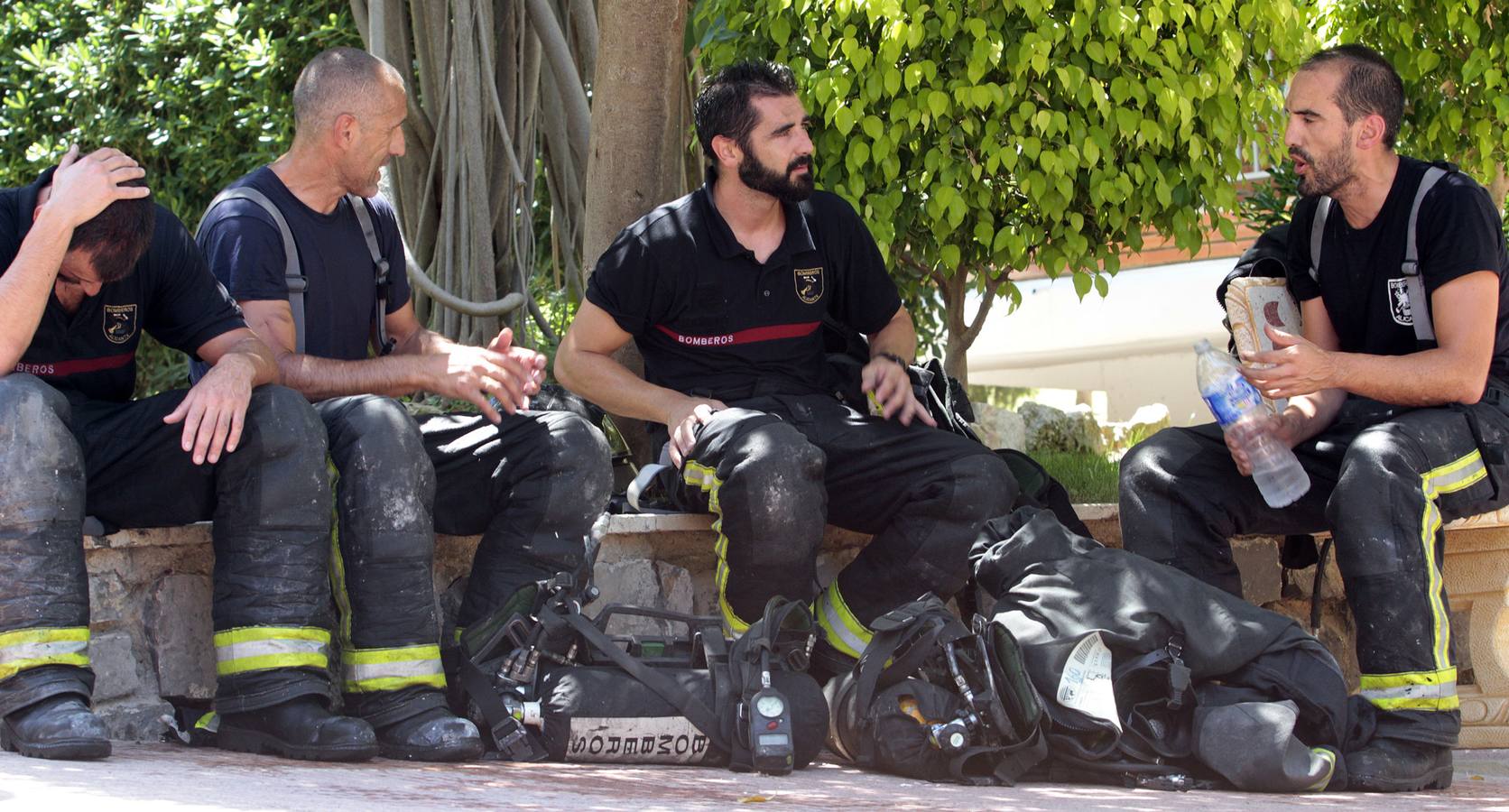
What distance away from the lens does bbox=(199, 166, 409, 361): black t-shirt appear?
4.47 m

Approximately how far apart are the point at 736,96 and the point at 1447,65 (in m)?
3.24

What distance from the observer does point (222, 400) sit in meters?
3.87

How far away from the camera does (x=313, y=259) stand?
4.59 m

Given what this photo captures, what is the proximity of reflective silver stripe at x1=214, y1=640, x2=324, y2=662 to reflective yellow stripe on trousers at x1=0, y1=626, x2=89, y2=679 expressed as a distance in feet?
0.98

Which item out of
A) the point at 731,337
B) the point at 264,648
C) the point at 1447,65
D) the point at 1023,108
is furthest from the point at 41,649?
the point at 1447,65

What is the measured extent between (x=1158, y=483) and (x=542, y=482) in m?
1.68

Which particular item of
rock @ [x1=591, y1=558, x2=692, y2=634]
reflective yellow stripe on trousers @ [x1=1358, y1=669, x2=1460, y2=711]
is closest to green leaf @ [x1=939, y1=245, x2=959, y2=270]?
rock @ [x1=591, y1=558, x2=692, y2=634]

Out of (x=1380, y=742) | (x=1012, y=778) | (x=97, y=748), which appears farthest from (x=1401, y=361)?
(x=97, y=748)

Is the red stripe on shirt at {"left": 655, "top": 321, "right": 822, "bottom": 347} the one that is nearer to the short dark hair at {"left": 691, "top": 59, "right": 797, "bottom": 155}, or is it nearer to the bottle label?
the short dark hair at {"left": 691, "top": 59, "right": 797, "bottom": 155}

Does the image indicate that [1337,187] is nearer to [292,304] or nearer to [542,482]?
[542,482]

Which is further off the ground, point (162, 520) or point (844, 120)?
point (844, 120)

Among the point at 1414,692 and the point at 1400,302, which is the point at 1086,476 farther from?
the point at 1414,692

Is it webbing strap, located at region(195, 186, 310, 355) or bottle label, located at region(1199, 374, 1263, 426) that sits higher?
webbing strap, located at region(195, 186, 310, 355)

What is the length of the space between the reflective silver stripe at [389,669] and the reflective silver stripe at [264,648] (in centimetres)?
13
